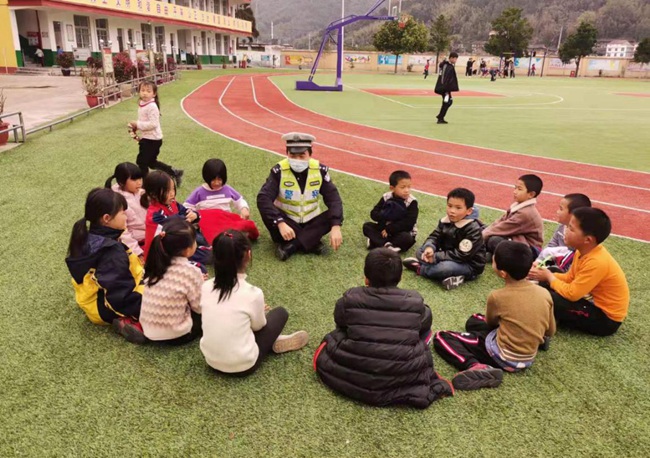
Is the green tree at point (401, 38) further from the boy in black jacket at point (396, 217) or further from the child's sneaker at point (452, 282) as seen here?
the child's sneaker at point (452, 282)

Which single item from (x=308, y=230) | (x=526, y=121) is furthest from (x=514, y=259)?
(x=526, y=121)

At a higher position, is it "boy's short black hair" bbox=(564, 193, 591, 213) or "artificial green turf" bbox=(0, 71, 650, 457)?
"boy's short black hair" bbox=(564, 193, 591, 213)

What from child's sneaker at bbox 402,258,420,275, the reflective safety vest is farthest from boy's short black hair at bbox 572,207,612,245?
the reflective safety vest

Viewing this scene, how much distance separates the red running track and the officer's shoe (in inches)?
130

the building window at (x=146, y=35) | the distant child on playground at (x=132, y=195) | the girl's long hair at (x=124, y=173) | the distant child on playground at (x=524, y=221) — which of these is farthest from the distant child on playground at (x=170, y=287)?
the building window at (x=146, y=35)

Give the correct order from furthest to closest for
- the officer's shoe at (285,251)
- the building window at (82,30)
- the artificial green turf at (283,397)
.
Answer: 1. the building window at (82,30)
2. the officer's shoe at (285,251)
3. the artificial green turf at (283,397)

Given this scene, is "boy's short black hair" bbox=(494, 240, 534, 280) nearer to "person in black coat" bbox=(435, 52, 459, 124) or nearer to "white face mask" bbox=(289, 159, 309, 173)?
"white face mask" bbox=(289, 159, 309, 173)

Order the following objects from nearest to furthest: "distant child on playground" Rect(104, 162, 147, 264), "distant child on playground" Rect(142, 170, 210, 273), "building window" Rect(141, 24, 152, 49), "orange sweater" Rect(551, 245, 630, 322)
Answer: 1. "orange sweater" Rect(551, 245, 630, 322)
2. "distant child on playground" Rect(142, 170, 210, 273)
3. "distant child on playground" Rect(104, 162, 147, 264)
4. "building window" Rect(141, 24, 152, 49)

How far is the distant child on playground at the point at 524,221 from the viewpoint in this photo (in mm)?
4996

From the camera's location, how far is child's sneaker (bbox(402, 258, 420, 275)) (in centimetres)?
504

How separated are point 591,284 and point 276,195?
10.4 ft

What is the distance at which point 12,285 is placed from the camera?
4.59 meters

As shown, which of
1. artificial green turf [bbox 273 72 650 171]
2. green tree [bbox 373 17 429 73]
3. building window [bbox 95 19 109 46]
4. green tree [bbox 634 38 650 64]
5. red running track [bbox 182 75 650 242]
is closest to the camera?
red running track [bbox 182 75 650 242]

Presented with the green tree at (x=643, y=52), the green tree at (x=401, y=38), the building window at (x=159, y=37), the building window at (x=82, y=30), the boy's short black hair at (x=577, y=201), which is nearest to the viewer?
the boy's short black hair at (x=577, y=201)
